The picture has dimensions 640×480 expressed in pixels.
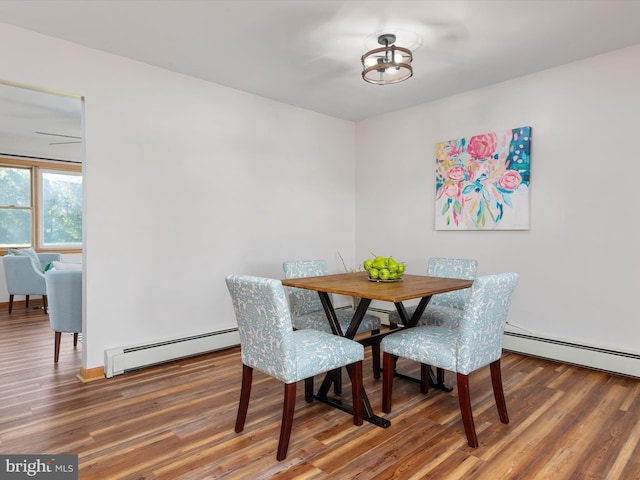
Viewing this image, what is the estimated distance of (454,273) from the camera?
335 cm

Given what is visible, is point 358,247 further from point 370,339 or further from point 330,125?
point 370,339

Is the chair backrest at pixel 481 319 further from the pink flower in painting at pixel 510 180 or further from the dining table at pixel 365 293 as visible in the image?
the pink flower in painting at pixel 510 180

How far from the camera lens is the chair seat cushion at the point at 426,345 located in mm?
2178

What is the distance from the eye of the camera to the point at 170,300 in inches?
140

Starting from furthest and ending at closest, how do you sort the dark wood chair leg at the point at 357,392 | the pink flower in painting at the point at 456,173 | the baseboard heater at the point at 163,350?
the pink flower in painting at the point at 456,173
the baseboard heater at the point at 163,350
the dark wood chair leg at the point at 357,392

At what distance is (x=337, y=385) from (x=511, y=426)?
1.10 metres

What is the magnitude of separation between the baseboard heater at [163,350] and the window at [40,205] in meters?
4.35

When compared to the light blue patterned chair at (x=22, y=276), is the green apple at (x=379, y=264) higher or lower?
higher

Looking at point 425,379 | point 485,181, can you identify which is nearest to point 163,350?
point 425,379

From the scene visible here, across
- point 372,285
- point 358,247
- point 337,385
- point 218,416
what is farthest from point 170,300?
point 358,247

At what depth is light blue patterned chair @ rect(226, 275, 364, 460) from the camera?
195 cm

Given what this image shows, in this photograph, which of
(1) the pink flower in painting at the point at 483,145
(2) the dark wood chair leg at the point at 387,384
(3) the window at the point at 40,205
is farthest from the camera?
(3) the window at the point at 40,205

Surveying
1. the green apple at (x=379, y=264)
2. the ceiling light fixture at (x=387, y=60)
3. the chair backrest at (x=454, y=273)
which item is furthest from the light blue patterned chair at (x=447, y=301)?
the ceiling light fixture at (x=387, y=60)

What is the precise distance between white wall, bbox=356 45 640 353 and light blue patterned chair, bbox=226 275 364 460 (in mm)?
2178
